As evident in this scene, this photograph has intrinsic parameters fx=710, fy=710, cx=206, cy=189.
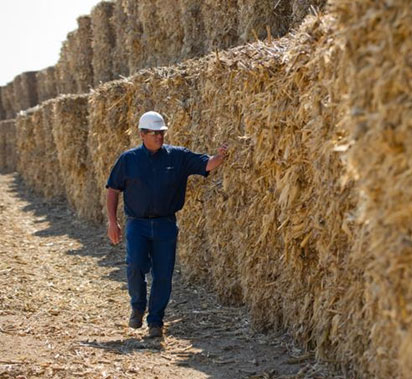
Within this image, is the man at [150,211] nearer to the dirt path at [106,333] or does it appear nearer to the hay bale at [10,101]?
the dirt path at [106,333]

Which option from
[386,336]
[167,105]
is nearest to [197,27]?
[167,105]

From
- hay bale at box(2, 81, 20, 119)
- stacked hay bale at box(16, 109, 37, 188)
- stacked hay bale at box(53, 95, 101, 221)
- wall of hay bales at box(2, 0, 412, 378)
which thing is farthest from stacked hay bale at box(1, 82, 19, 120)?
Result: wall of hay bales at box(2, 0, 412, 378)

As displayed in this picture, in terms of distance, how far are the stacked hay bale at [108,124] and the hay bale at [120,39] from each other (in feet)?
8.20

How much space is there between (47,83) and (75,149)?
10.8m

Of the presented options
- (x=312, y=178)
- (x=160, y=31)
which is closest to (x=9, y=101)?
(x=160, y=31)

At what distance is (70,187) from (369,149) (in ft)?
45.1

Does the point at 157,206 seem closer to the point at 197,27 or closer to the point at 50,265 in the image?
the point at 50,265

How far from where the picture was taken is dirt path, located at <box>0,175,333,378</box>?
18.3 ft

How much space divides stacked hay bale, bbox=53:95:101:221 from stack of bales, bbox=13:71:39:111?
11846mm

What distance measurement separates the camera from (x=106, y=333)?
6.81 meters

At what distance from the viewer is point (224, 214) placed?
24.7ft

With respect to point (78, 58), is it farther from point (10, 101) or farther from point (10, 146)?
point (10, 101)

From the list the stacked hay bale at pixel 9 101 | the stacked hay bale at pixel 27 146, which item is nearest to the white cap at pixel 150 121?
the stacked hay bale at pixel 27 146

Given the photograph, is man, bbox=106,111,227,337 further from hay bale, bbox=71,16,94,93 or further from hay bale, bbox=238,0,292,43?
hay bale, bbox=71,16,94,93
